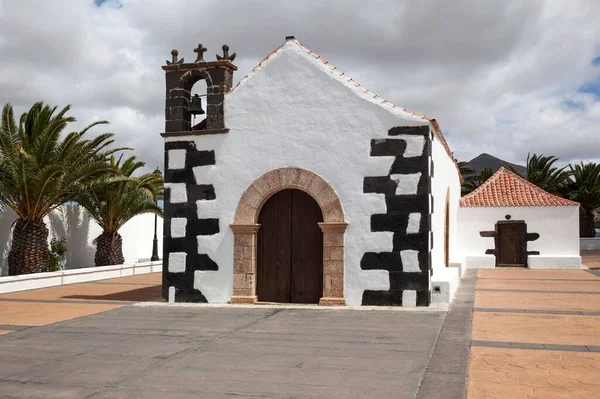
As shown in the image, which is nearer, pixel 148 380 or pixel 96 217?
pixel 148 380

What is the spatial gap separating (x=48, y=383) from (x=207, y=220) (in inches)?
234

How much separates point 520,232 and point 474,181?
61.6ft

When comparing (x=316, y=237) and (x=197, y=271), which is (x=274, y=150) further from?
(x=197, y=271)

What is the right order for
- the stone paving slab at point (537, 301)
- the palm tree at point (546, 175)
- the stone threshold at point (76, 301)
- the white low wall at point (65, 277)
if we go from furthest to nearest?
the palm tree at point (546, 175), the white low wall at point (65, 277), the stone threshold at point (76, 301), the stone paving slab at point (537, 301)

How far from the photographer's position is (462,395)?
5.27m

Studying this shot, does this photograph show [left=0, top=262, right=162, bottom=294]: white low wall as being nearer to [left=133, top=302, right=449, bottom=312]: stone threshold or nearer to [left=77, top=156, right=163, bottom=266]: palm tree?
[left=77, top=156, right=163, bottom=266]: palm tree

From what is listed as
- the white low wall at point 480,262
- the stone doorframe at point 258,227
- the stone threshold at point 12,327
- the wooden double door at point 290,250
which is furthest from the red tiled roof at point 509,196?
the stone threshold at point 12,327

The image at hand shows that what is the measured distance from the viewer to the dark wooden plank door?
21938 mm

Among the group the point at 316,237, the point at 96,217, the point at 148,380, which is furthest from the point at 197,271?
the point at 96,217

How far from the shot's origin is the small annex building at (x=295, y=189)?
1066 cm

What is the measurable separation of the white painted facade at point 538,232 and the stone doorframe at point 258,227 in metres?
11.4

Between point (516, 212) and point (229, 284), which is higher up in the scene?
point (516, 212)

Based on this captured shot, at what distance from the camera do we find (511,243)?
22.1 metres

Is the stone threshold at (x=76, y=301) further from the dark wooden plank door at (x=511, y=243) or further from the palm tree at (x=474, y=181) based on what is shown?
the palm tree at (x=474, y=181)
